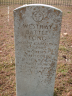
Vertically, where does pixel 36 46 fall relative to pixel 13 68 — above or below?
above

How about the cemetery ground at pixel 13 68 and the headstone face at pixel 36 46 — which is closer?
the headstone face at pixel 36 46

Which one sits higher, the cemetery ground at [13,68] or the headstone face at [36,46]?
the headstone face at [36,46]

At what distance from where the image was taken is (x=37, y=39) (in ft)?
6.79

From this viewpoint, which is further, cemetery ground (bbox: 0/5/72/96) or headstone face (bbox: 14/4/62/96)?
cemetery ground (bbox: 0/5/72/96)

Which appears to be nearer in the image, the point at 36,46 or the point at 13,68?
the point at 36,46

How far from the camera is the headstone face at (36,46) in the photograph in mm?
1908

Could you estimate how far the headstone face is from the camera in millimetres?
1908

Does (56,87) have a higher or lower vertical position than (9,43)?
lower

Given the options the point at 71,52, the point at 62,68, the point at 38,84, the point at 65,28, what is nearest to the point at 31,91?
the point at 38,84

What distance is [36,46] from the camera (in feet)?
6.95

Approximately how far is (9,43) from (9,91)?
2.52 m

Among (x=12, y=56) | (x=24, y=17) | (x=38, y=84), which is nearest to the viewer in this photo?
(x=24, y=17)

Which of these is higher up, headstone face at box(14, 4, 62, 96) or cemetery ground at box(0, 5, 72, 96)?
headstone face at box(14, 4, 62, 96)

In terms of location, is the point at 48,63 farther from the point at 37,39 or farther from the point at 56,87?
the point at 56,87
